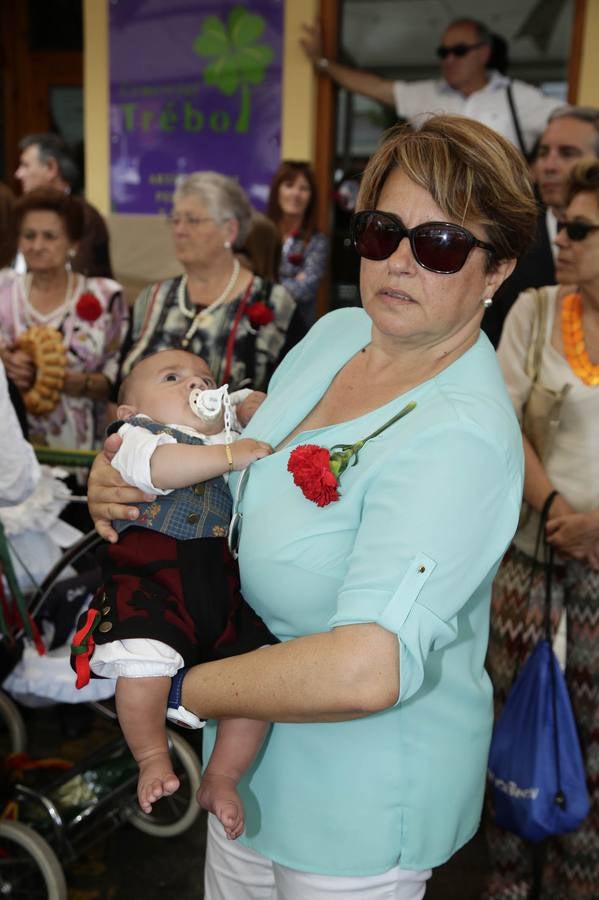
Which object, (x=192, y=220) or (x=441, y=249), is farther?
(x=192, y=220)

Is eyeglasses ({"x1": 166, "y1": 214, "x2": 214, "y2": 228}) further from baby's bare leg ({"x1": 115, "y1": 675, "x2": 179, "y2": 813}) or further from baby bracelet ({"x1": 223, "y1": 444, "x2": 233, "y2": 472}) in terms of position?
baby's bare leg ({"x1": 115, "y1": 675, "x2": 179, "y2": 813})

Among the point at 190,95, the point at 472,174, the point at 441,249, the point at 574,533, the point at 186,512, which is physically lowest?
the point at 574,533

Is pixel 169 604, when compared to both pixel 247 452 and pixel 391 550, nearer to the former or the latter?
pixel 247 452

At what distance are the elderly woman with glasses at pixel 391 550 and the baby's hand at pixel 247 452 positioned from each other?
26mm

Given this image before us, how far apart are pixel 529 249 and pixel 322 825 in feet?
3.26

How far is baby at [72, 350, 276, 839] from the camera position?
4.97 ft

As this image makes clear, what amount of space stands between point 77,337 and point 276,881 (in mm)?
2981

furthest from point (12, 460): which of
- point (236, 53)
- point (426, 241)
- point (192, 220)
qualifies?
point (236, 53)

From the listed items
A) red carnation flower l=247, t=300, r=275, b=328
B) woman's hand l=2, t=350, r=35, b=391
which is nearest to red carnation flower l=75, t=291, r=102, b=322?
woman's hand l=2, t=350, r=35, b=391

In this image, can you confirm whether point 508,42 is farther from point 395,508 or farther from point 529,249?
point 395,508

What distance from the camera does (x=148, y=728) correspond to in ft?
5.01

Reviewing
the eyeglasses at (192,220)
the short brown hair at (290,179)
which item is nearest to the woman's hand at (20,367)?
the eyeglasses at (192,220)

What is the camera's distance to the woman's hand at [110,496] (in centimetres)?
167

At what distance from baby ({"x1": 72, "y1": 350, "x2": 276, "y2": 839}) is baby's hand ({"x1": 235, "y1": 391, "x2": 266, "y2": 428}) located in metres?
0.16
